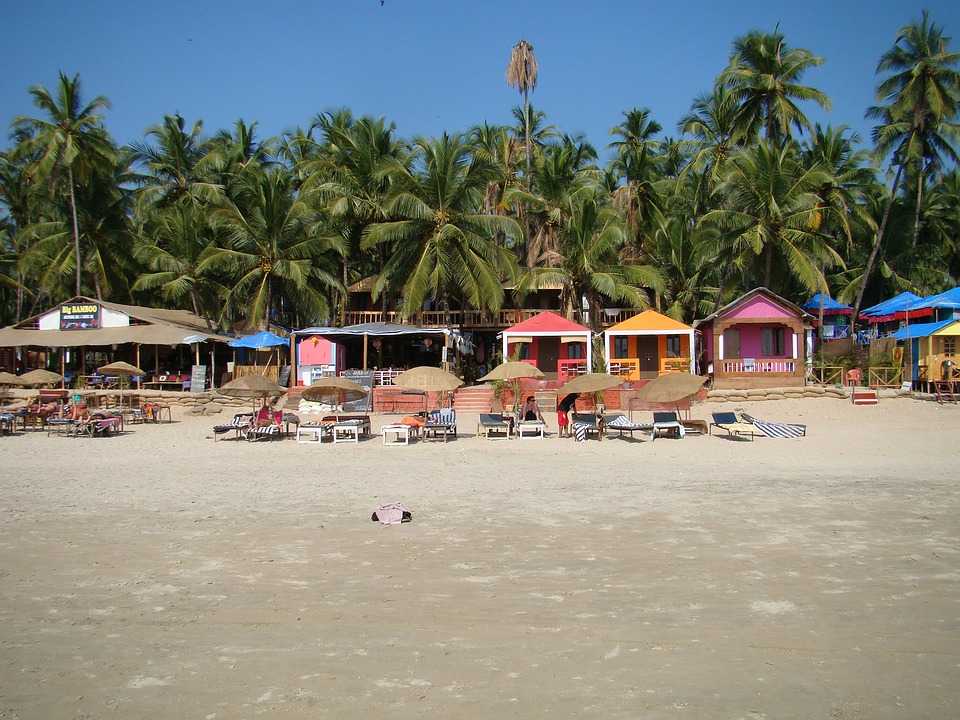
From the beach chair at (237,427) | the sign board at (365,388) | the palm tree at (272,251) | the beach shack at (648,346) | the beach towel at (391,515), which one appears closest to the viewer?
the beach towel at (391,515)

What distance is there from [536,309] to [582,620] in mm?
30769

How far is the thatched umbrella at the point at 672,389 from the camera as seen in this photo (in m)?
17.0

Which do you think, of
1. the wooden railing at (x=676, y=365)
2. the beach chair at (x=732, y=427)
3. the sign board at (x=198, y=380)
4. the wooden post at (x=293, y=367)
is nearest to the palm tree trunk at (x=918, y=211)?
the wooden railing at (x=676, y=365)

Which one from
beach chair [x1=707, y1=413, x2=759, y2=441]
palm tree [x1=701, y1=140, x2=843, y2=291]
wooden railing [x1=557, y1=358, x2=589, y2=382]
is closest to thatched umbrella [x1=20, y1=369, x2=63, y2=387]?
wooden railing [x1=557, y1=358, x2=589, y2=382]

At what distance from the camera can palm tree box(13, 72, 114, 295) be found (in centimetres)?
3219

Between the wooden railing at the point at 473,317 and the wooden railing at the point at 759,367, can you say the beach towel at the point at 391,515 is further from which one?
the wooden railing at the point at 473,317

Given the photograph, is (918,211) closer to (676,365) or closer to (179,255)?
(676,365)

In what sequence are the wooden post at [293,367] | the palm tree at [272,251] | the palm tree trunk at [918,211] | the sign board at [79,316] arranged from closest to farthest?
the wooden post at [293,367] < the sign board at [79,316] < the palm tree at [272,251] < the palm tree trunk at [918,211]

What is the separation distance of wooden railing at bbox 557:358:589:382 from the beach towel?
17.7 m

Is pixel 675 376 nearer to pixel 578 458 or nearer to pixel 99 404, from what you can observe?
pixel 578 458

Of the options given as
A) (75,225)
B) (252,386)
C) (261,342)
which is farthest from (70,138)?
(252,386)

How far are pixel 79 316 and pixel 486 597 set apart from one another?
30773mm

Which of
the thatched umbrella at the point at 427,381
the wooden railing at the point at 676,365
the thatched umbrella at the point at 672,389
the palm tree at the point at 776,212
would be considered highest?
the palm tree at the point at 776,212

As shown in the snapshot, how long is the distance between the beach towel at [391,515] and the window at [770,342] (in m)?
24.3
